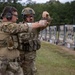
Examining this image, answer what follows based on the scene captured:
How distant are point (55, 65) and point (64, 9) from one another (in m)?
89.1

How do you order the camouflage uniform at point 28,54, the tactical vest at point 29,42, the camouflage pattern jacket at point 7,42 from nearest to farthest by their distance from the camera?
the camouflage pattern jacket at point 7,42
the tactical vest at point 29,42
the camouflage uniform at point 28,54

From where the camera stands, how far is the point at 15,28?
591 centimetres

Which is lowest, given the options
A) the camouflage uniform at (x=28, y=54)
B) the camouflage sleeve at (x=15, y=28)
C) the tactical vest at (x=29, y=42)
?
the camouflage uniform at (x=28, y=54)

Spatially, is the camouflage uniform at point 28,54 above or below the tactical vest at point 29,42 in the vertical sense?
below

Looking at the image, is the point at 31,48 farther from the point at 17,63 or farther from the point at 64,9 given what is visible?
the point at 64,9

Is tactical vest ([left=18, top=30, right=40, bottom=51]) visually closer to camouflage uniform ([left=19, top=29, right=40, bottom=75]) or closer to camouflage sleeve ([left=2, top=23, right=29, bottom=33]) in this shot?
camouflage uniform ([left=19, top=29, right=40, bottom=75])

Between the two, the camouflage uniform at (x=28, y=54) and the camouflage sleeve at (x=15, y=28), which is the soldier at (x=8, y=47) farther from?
the camouflage uniform at (x=28, y=54)

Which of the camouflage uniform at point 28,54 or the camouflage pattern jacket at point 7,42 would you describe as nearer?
the camouflage pattern jacket at point 7,42

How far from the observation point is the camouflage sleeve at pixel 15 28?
5840 mm

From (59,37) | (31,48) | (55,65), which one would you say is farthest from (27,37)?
(59,37)

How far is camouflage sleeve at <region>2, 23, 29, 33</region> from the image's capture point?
19.2 feet

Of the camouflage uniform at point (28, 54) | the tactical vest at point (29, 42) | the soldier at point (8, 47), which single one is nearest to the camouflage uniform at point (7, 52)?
the soldier at point (8, 47)

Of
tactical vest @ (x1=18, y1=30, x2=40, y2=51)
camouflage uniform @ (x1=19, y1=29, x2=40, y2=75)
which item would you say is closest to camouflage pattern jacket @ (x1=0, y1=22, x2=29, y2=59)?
tactical vest @ (x1=18, y1=30, x2=40, y2=51)

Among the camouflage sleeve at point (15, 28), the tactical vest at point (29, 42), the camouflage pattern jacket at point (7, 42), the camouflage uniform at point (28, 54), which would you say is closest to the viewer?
the camouflage sleeve at point (15, 28)
